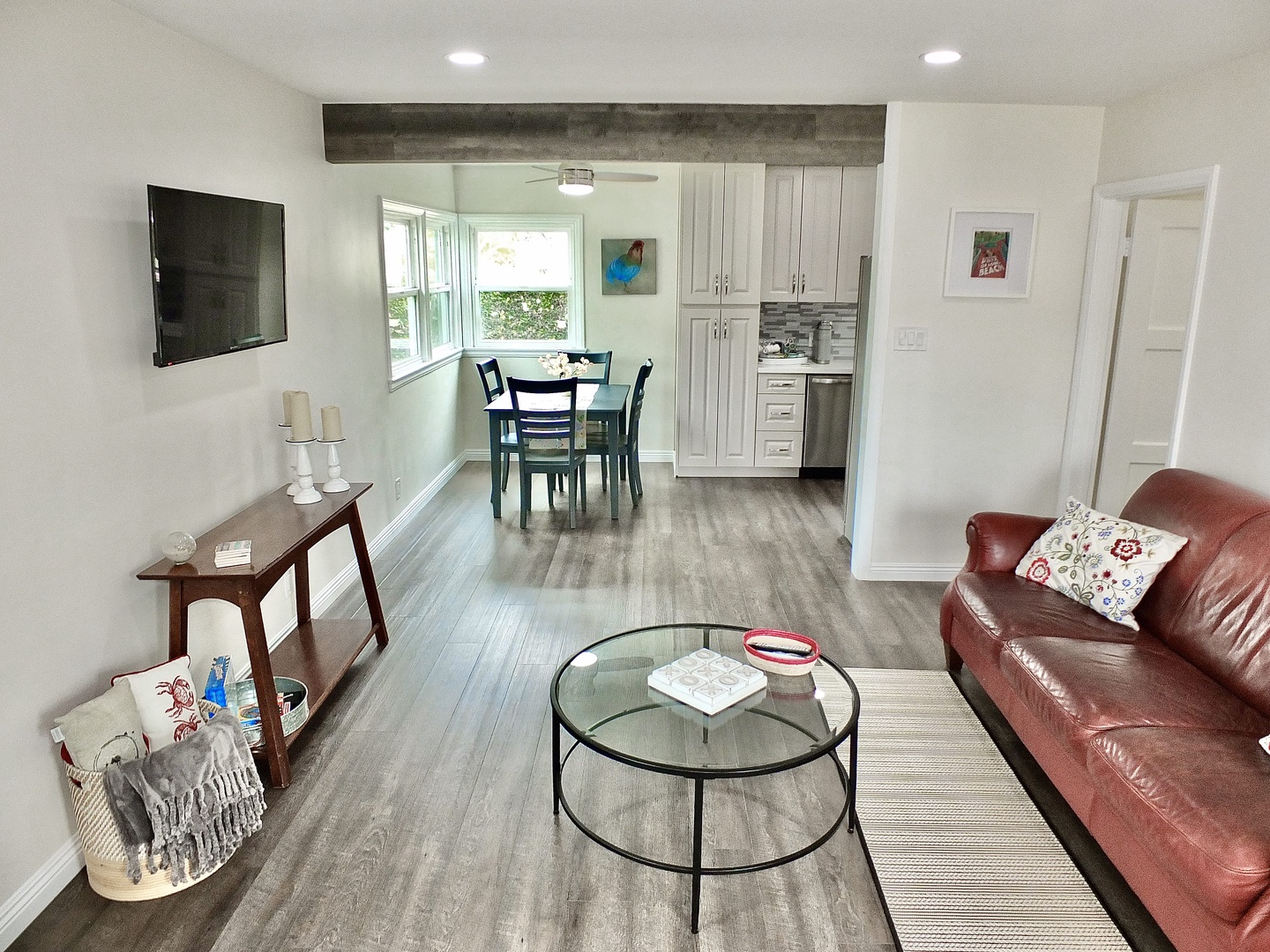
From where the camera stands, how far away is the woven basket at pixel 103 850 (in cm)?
216

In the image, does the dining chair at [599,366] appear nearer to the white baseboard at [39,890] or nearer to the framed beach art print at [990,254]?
the framed beach art print at [990,254]

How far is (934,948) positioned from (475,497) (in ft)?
14.7

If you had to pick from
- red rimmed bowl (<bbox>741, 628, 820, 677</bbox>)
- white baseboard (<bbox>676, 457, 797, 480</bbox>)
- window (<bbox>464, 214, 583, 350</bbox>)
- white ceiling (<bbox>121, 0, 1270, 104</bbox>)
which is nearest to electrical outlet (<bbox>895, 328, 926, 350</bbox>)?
white ceiling (<bbox>121, 0, 1270, 104</bbox>)

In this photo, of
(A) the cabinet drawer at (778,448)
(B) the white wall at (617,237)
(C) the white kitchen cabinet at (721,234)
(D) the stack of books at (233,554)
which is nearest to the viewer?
(D) the stack of books at (233,554)

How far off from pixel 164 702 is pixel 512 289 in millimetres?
5053

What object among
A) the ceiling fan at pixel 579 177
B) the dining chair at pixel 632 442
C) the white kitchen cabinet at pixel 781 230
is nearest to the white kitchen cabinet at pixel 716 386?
the white kitchen cabinet at pixel 781 230

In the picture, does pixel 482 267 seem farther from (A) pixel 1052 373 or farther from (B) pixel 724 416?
(A) pixel 1052 373

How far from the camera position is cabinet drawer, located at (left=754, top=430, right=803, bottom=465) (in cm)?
652

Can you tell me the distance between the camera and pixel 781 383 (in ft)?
21.1

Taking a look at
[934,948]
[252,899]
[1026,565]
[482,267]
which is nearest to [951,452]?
[1026,565]

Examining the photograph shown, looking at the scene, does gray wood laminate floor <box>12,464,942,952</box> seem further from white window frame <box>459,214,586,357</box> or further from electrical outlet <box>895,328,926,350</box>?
white window frame <box>459,214,586,357</box>

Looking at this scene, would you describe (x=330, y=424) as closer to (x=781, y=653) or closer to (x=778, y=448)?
(x=781, y=653)

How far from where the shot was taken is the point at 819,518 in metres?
5.58

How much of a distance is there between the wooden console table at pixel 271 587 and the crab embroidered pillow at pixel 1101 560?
101 inches
